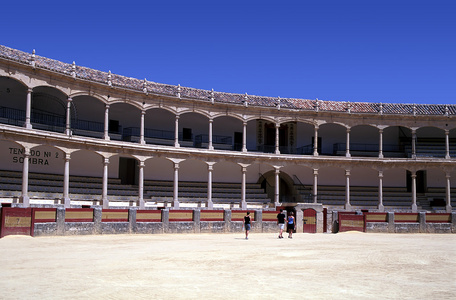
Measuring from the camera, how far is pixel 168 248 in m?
16.1

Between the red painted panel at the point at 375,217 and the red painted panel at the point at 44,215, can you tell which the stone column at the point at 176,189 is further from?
the red painted panel at the point at 44,215

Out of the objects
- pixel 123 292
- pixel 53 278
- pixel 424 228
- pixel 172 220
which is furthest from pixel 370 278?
pixel 424 228

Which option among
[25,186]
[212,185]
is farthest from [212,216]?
[212,185]

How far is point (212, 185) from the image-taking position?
35.3m

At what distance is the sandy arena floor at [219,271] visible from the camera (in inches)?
340

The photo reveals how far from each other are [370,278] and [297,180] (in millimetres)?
→ 27040

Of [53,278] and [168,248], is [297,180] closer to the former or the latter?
[168,248]

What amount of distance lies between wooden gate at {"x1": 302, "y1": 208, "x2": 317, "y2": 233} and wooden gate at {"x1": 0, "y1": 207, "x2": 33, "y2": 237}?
13.5m

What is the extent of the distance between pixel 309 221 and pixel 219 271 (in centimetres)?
1603

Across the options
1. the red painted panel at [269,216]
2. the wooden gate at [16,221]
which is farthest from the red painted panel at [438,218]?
the wooden gate at [16,221]

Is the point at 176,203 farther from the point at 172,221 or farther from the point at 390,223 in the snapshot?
the point at 390,223

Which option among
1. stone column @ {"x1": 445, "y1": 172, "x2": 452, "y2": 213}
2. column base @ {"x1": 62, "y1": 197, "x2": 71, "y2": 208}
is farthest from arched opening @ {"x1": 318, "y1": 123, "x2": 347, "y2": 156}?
column base @ {"x1": 62, "y1": 197, "x2": 71, "y2": 208}

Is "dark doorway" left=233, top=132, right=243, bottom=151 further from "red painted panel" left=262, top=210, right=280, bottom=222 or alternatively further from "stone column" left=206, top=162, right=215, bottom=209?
"red painted panel" left=262, top=210, right=280, bottom=222

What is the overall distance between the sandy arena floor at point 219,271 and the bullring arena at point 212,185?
7 cm
